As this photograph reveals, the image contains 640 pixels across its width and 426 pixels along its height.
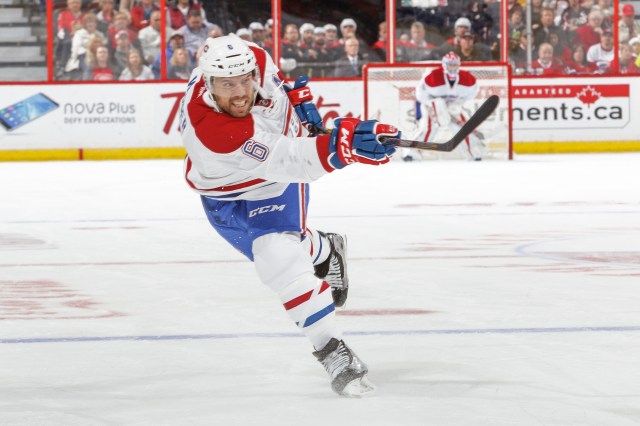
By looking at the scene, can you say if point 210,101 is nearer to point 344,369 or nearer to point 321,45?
point 344,369

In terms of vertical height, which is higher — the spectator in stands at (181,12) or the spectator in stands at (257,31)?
the spectator in stands at (181,12)

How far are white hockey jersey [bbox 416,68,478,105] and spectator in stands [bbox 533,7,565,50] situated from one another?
977 millimetres

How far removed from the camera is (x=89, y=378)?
245 cm

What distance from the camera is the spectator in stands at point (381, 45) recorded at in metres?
11.9

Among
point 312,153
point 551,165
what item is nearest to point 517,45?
point 551,165

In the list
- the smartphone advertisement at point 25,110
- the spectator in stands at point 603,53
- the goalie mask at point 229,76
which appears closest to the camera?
the goalie mask at point 229,76

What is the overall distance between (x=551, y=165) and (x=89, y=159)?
443 cm

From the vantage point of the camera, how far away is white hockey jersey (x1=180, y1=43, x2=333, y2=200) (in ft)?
7.79

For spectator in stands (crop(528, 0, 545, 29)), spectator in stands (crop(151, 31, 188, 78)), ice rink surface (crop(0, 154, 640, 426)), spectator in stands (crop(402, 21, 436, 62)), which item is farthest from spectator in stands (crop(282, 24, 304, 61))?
ice rink surface (crop(0, 154, 640, 426))

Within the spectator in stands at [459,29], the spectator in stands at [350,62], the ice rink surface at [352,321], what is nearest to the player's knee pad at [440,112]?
the spectator in stands at [459,29]

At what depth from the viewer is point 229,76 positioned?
8.00 feet

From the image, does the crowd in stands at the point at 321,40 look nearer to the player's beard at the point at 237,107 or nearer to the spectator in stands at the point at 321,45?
the spectator in stands at the point at 321,45

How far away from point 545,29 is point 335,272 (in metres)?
8.90

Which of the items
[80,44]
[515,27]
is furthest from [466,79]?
[80,44]
